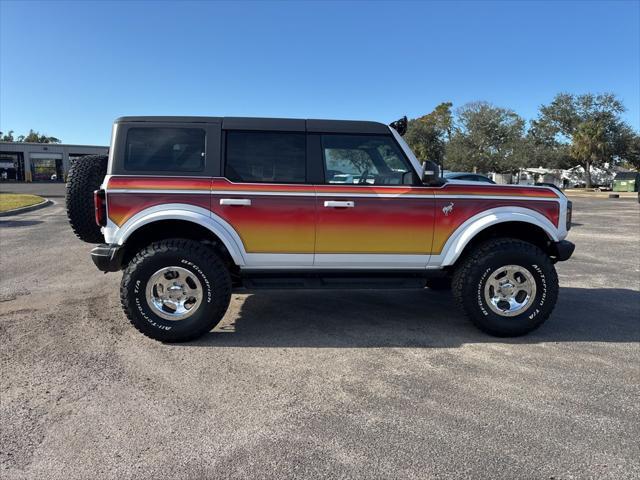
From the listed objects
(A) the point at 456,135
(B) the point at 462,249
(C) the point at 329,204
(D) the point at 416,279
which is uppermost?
(A) the point at 456,135

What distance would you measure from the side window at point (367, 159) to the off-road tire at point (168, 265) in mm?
1527

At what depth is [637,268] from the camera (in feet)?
26.0

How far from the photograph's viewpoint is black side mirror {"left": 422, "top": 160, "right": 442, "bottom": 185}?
14.0ft

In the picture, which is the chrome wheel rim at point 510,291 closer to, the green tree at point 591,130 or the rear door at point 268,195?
the rear door at point 268,195

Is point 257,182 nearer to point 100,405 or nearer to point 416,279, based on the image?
point 416,279

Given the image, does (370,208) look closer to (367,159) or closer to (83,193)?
(367,159)

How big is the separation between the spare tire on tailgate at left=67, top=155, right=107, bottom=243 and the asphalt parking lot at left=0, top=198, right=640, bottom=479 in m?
1.02

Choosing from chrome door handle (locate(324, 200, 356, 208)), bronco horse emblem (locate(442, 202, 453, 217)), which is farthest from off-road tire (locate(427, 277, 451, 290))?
chrome door handle (locate(324, 200, 356, 208))

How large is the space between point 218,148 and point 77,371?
227cm

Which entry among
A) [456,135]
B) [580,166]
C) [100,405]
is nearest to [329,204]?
[100,405]

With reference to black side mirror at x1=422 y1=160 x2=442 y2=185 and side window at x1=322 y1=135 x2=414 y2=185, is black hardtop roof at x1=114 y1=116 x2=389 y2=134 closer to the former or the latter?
side window at x1=322 y1=135 x2=414 y2=185

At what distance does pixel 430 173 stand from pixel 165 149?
2541 mm

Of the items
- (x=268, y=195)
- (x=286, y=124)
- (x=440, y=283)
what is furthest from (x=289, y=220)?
(x=440, y=283)

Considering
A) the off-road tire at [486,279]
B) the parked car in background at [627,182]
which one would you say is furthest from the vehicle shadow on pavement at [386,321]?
the parked car in background at [627,182]
